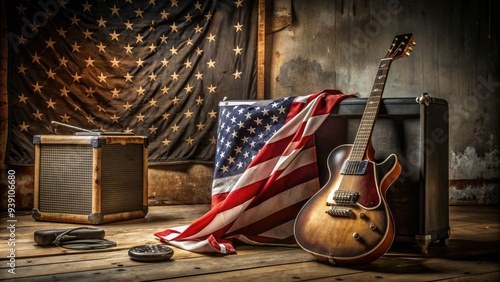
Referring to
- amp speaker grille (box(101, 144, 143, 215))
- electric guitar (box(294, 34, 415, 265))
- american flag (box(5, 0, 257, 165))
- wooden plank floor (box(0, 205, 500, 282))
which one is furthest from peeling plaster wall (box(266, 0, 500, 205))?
electric guitar (box(294, 34, 415, 265))

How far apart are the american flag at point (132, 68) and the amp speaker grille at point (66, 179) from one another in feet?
2.09

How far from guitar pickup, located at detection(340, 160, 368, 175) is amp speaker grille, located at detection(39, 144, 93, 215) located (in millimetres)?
1927

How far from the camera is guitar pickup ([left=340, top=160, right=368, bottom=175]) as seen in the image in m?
2.59

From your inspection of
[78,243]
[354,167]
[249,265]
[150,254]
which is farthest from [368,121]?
[78,243]

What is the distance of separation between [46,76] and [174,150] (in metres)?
1.26

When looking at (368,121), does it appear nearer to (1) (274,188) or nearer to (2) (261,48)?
→ (1) (274,188)

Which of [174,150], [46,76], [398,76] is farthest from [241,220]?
[398,76]

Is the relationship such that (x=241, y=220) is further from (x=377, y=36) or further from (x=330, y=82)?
(x=377, y=36)

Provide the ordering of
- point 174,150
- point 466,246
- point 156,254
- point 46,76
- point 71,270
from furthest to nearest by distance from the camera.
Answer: point 174,150 < point 46,76 < point 466,246 < point 156,254 < point 71,270

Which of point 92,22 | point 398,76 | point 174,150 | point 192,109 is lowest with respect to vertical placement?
point 174,150

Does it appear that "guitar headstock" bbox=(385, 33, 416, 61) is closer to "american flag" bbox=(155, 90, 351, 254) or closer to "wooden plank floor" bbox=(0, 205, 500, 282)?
"american flag" bbox=(155, 90, 351, 254)

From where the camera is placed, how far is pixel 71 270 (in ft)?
7.69

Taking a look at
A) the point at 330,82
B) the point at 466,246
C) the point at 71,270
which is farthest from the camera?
the point at 330,82

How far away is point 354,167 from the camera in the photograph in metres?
2.62
